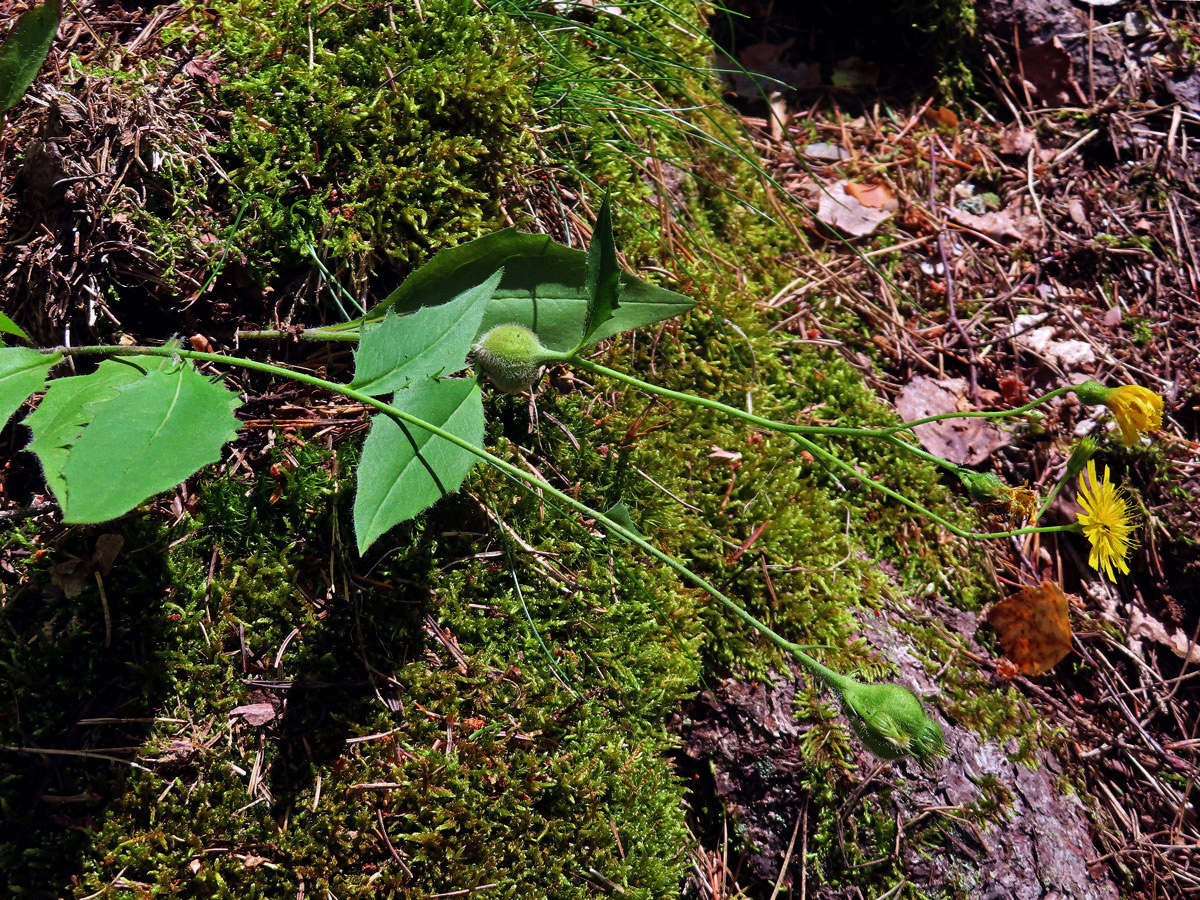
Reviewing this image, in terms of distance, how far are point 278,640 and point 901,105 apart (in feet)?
8.74

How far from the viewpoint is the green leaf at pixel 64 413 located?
3.38 ft

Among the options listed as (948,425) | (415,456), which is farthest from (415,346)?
(948,425)

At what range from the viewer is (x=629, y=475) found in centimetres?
173

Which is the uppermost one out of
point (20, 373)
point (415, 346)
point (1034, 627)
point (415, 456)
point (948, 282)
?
point (20, 373)

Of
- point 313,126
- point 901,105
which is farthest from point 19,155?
point 901,105

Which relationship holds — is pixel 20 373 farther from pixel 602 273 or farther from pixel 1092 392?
pixel 1092 392

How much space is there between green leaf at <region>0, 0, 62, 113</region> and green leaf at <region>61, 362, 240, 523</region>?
51cm

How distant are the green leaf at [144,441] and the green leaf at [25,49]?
0.51 metres

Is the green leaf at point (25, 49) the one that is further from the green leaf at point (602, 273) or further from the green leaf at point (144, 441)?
the green leaf at point (602, 273)

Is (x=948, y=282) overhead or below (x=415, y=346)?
below

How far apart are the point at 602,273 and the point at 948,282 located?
169cm

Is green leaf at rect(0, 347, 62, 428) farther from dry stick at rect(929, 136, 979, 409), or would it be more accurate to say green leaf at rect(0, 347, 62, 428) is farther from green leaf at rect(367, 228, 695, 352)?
dry stick at rect(929, 136, 979, 409)

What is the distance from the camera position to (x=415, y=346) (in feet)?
4.05

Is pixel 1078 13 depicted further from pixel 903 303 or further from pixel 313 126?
pixel 313 126
